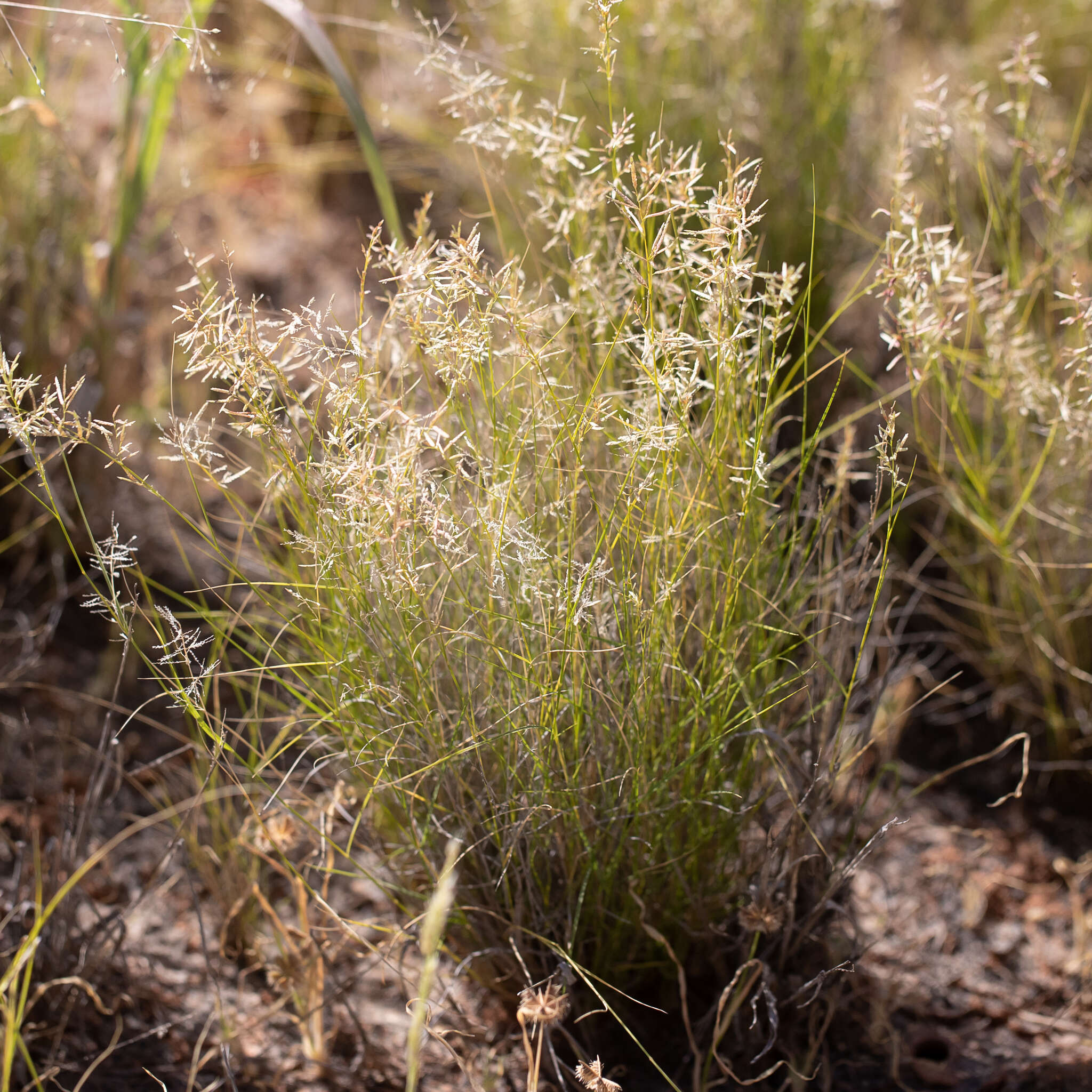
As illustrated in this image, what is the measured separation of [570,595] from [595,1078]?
1.51 feet

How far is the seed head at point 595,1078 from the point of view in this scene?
95 cm

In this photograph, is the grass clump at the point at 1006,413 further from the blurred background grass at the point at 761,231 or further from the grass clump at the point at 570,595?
the grass clump at the point at 570,595

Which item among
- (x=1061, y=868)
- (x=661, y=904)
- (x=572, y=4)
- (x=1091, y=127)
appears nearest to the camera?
(x=661, y=904)

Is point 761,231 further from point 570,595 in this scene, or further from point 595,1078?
point 595,1078

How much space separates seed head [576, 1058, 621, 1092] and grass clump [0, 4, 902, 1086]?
0.12 m

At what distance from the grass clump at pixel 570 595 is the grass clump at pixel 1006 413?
0.24 m

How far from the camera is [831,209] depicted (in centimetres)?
198

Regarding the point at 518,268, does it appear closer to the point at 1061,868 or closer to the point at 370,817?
the point at 370,817

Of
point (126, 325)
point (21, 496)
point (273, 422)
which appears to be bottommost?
point (21, 496)

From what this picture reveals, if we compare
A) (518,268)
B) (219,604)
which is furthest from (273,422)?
(219,604)

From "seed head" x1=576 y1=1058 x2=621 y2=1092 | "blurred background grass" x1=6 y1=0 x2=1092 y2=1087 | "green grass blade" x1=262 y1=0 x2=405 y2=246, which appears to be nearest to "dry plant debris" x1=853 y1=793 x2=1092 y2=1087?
"blurred background grass" x1=6 y1=0 x2=1092 y2=1087

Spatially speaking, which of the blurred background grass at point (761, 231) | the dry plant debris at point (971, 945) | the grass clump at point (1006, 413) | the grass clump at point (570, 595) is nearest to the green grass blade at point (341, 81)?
the blurred background grass at point (761, 231)

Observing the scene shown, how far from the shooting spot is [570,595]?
1.02m

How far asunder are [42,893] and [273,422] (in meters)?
0.75
